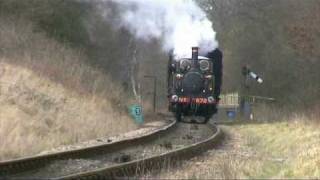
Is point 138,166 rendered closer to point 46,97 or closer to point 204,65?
point 46,97

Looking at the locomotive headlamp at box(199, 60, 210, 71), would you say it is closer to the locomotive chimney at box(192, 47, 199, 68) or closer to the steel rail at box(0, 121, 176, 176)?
the locomotive chimney at box(192, 47, 199, 68)

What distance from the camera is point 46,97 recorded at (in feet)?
74.4

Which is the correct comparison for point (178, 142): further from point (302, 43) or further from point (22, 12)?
point (302, 43)

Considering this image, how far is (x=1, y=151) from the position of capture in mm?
14898

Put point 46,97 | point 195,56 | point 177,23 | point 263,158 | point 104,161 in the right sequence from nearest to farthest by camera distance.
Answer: point 104,161 → point 263,158 → point 46,97 → point 195,56 → point 177,23

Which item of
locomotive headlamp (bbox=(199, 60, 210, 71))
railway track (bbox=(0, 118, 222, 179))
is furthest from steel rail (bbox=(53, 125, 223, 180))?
locomotive headlamp (bbox=(199, 60, 210, 71))

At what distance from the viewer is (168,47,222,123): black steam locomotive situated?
30.8 m

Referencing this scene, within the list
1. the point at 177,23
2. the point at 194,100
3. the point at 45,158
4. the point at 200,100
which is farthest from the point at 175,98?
the point at 45,158

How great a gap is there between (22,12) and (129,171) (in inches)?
876

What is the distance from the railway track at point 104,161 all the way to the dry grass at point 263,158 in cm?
46

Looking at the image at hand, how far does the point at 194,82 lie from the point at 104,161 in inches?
640

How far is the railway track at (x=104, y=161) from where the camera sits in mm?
12133

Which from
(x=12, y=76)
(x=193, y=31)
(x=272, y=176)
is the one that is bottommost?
(x=272, y=176)

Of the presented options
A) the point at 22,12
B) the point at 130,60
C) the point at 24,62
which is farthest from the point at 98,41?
the point at 24,62
